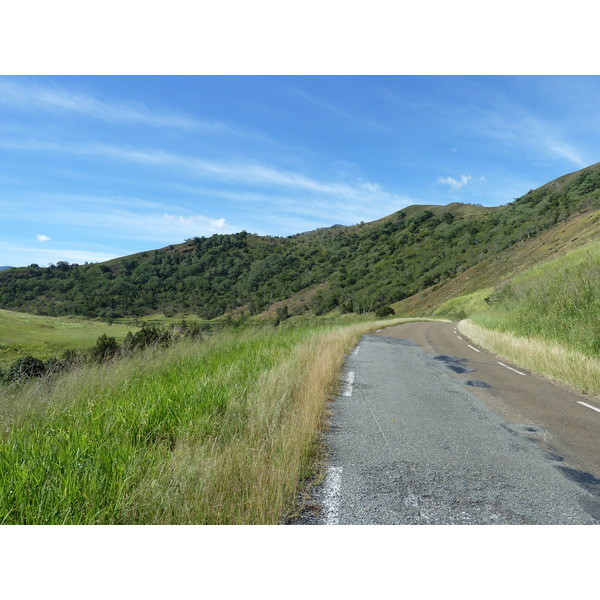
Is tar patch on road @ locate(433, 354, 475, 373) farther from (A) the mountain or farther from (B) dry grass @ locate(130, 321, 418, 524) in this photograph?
(A) the mountain

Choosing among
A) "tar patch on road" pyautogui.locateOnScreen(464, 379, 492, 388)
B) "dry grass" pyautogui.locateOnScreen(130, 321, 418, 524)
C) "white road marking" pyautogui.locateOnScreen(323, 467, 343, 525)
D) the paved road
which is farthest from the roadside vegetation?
"white road marking" pyautogui.locateOnScreen(323, 467, 343, 525)

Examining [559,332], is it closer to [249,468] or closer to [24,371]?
[249,468]

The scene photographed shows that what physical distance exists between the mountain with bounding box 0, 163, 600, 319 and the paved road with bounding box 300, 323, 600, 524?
1884 inches

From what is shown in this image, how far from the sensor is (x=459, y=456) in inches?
167

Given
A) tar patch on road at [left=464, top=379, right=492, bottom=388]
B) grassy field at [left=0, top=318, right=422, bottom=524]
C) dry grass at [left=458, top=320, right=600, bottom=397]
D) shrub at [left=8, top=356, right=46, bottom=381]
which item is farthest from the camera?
tar patch on road at [left=464, top=379, right=492, bottom=388]

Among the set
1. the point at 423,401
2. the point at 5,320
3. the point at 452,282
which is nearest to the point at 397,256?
the point at 452,282

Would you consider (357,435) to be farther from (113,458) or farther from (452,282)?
(452,282)

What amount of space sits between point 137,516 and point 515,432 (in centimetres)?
475

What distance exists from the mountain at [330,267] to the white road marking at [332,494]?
52143mm

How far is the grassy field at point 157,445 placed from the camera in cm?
260

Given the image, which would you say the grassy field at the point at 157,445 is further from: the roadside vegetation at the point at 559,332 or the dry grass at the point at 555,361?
the roadside vegetation at the point at 559,332

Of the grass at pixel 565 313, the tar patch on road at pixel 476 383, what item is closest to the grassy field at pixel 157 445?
the tar patch on road at pixel 476 383

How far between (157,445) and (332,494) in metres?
1.72

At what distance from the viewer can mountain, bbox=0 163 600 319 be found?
74875 millimetres
